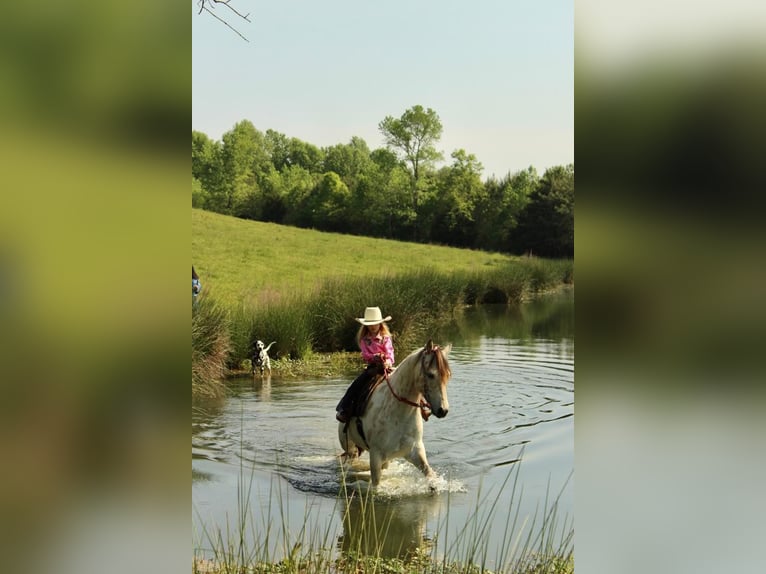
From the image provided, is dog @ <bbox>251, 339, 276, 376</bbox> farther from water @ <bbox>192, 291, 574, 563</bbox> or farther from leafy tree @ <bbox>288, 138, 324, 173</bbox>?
leafy tree @ <bbox>288, 138, 324, 173</bbox>

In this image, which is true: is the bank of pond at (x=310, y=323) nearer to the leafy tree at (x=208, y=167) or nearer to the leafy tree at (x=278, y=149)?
the leafy tree at (x=208, y=167)

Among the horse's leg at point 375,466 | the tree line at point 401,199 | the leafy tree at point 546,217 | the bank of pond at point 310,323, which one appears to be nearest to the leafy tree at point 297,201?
the tree line at point 401,199

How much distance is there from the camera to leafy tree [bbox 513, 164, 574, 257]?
50094 millimetres

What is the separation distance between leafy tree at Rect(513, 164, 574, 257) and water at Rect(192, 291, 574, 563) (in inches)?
1388

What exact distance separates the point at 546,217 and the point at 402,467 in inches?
1752

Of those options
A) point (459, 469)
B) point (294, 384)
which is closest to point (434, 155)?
point (294, 384)

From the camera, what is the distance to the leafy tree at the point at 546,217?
50.1 meters

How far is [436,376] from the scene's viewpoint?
19.3 feet

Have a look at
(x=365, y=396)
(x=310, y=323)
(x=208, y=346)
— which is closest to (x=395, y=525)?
(x=365, y=396)

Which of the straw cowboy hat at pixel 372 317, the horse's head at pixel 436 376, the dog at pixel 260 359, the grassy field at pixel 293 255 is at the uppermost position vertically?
the grassy field at pixel 293 255

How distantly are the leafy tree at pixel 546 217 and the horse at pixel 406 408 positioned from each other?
1754 inches
